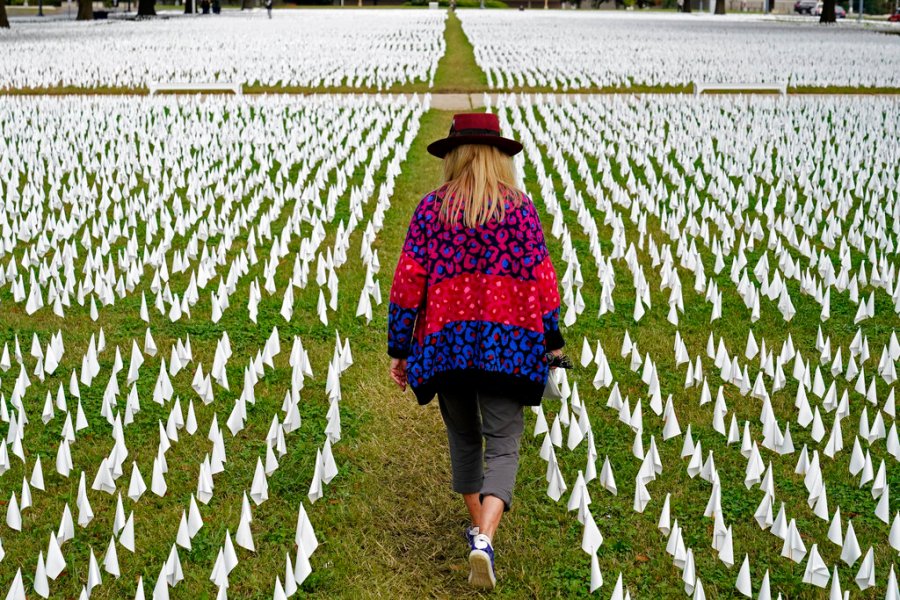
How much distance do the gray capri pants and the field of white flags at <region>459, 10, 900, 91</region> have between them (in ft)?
64.9

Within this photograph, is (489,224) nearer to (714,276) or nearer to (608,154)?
(714,276)

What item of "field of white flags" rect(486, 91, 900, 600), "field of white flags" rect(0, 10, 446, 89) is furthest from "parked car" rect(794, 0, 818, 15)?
"field of white flags" rect(486, 91, 900, 600)

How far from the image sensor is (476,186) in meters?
3.98

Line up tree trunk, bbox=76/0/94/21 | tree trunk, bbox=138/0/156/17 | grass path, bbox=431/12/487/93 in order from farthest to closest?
tree trunk, bbox=138/0/156/17
tree trunk, bbox=76/0/94/21
grass path, bbox=431/12/487/93

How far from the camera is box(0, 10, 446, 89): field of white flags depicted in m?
24.1

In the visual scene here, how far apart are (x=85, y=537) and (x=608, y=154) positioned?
10788 millimetres

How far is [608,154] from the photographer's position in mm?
14250

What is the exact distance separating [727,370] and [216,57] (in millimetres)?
25233

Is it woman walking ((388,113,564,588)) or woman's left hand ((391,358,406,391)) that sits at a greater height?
woman walking ((388,113,564,588))

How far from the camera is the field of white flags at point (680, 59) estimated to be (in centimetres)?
2414

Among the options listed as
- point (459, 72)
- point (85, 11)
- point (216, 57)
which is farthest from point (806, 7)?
point (216, 57)

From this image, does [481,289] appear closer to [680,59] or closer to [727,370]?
[727,370]

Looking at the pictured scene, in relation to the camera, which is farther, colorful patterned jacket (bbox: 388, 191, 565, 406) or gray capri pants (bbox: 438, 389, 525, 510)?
gray capri pants (bbox: 438, 389, 525, 510)

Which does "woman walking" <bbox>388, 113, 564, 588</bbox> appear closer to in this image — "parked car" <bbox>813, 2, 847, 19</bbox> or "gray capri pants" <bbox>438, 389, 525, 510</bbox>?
"gray capri pants" <bbox>438, 389, 525, 510</bbox>
